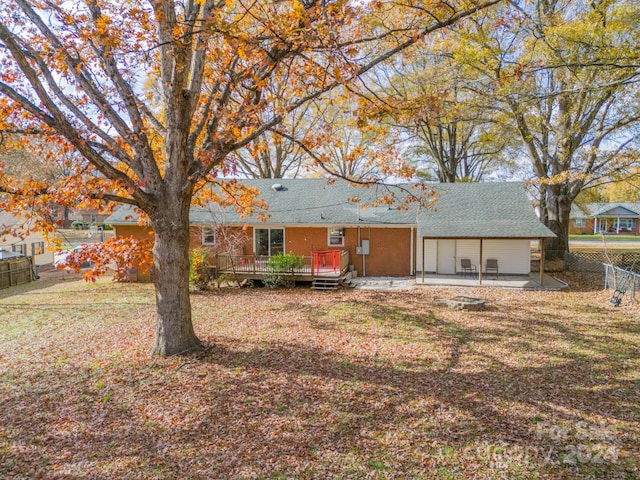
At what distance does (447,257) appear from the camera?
61.2 feet

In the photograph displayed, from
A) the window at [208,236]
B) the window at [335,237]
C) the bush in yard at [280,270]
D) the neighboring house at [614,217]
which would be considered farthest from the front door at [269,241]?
the neighboring house at [614,217]

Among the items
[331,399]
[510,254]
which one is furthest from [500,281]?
[331,399]

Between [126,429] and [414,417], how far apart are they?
3.91m

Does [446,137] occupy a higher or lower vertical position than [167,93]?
higher

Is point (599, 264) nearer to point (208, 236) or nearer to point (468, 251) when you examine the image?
point (468, 251)

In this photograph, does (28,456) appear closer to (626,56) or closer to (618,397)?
(618,397)

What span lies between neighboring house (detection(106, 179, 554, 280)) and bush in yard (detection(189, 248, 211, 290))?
53.8 inches

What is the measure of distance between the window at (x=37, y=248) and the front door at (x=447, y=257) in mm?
25726

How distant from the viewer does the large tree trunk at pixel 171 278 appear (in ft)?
24.2

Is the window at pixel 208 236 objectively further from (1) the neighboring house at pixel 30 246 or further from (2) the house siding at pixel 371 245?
(1) the neighboring house at pixel 30 246

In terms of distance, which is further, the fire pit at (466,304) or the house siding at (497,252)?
the house siding at (497,252)

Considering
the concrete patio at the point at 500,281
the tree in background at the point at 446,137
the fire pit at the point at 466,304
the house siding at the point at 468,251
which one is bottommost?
the fire pit at the point at 466,304

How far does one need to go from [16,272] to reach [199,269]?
1290 cm

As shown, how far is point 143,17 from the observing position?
19.3 ft
